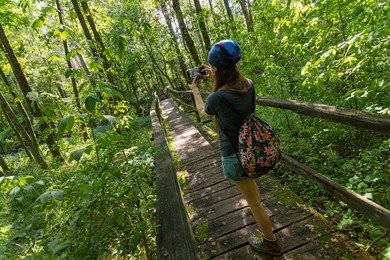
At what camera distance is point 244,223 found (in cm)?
335

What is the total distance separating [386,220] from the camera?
1.80m

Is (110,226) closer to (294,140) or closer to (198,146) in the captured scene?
(294,140)

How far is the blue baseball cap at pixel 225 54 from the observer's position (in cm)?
225

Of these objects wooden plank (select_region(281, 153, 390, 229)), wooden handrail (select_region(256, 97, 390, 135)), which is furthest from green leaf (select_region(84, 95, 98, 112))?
wooden plank (select_region(281, 153, 390, 229))

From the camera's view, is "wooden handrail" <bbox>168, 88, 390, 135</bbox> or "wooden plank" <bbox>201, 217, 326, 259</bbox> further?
"wooden plank" <bbox>201, 217, 326, 259</bbox>

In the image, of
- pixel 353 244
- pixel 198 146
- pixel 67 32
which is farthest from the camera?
pixel 198 146

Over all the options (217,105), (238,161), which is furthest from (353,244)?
(217,105)

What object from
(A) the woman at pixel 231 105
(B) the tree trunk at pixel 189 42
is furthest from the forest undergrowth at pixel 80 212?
(B) the tree trunk at pixel 189 42

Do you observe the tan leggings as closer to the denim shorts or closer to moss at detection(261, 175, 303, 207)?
the denim shorts

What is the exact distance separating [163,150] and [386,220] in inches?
94.3

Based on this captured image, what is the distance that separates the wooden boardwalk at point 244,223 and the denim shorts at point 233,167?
22.4 inches

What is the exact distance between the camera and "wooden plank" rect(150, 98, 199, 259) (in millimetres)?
1541

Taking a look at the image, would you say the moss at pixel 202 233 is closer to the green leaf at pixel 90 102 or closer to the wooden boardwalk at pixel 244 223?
the wooden boardwalk at pixel 244 223

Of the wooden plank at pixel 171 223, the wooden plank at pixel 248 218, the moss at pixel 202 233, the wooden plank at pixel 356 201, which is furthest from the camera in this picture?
the moss at pixel 202 233
